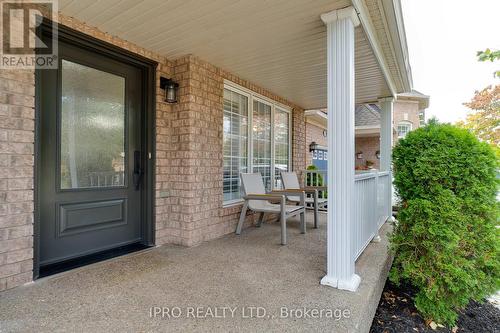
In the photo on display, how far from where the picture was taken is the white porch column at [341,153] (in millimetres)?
2240

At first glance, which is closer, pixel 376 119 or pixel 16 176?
pixel 16 176

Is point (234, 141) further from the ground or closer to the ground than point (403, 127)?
closer to the ground

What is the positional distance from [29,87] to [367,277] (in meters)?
3.36

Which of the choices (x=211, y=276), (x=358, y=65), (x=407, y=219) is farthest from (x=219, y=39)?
(x=407, y=219)

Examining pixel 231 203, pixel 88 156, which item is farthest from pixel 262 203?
pixel 88 156

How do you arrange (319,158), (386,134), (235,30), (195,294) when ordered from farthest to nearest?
(319,158) < (386,134) < (235,30) < (195,294)

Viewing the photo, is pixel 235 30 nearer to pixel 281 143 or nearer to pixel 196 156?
pixel 196 156

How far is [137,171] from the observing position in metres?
3.23

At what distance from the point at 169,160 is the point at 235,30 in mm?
1750

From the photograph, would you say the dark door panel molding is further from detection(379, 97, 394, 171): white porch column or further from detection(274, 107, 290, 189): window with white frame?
detection(379, 97, 394, 171): white porch column

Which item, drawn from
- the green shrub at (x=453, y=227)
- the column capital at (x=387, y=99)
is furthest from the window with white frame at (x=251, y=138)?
the green shrub at (x=453, y=227)

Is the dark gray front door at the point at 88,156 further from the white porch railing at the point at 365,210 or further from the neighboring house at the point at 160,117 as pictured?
the white porch railing at the point at 365,210

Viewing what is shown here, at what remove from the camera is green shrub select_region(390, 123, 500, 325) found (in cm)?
219

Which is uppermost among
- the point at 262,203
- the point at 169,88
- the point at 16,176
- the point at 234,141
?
the point at 169,88
